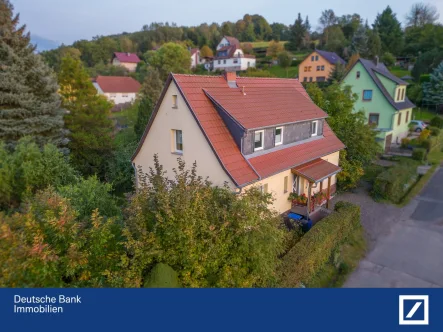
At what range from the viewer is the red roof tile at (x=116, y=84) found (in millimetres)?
65438

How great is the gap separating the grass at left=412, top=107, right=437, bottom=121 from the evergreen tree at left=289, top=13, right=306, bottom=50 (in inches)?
2111

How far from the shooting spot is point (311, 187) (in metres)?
17.6

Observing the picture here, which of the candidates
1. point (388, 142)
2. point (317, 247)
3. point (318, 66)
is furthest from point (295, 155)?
point (318, 66)

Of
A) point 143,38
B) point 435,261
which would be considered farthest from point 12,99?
point 143,38

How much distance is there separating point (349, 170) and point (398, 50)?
68.2 metres

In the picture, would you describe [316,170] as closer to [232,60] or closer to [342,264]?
[342,264]

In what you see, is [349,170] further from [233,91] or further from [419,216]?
[233,91]

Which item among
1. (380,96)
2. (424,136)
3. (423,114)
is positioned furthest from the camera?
(423,114)

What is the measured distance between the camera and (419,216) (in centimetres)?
1845

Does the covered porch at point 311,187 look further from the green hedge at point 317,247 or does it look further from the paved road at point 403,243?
the paved road at point 403,243

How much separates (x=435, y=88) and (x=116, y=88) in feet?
192

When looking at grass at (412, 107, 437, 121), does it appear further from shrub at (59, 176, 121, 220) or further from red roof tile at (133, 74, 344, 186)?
shrub at (59, 176, 121, 220)

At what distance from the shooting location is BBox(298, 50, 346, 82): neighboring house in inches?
2469

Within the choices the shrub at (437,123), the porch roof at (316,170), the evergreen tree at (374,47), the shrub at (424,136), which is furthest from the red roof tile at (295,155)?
the evergreen tree at (374,47)
